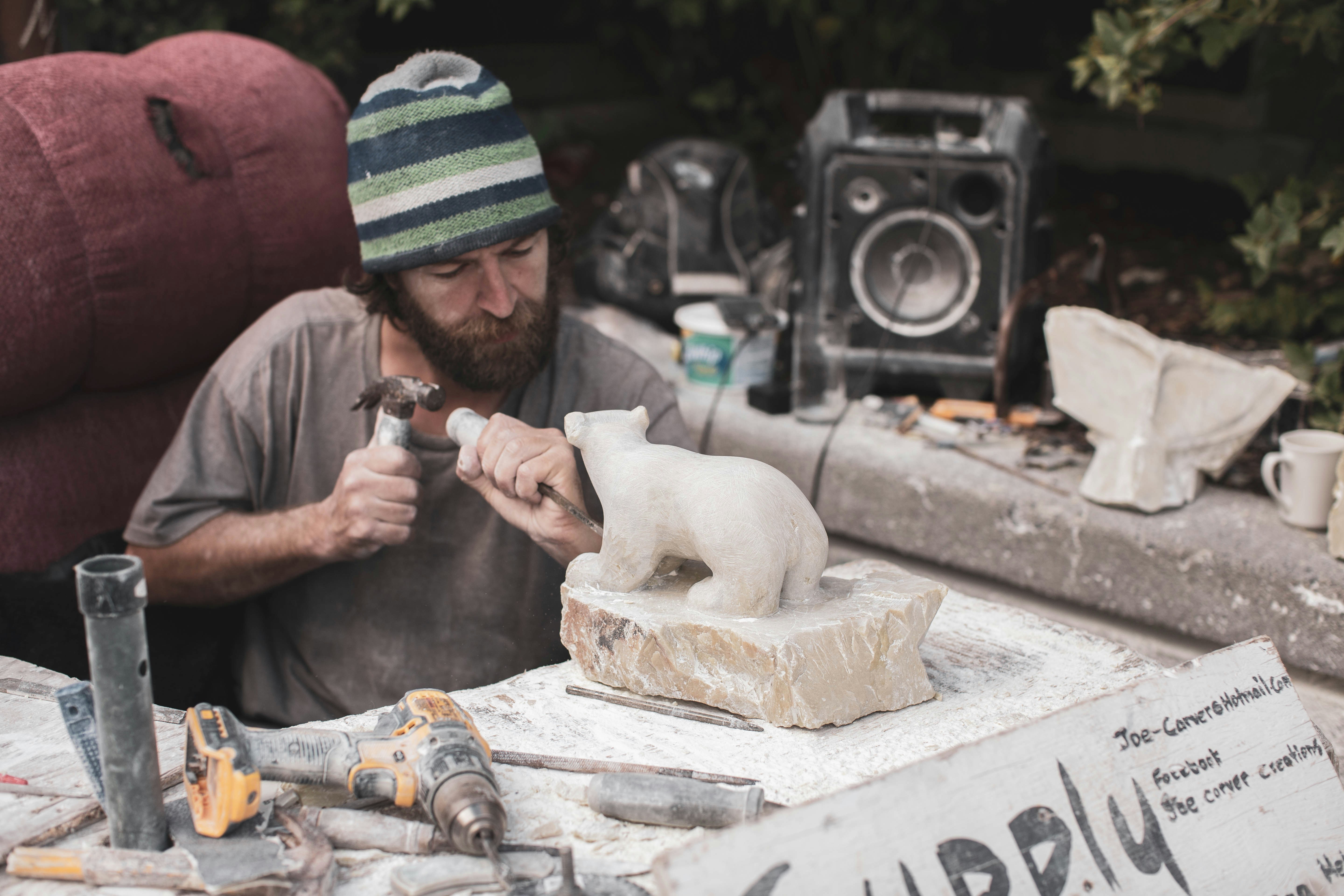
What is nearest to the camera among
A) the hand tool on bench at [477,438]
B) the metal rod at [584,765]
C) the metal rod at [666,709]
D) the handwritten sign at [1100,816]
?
the handwritten sign at [1100,816]

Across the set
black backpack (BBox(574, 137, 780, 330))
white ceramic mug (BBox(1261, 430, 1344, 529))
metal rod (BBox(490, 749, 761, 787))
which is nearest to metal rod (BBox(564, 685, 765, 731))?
metal rod (BBox(490, 749, 761, 787))

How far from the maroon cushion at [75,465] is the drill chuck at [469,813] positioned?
127 cm

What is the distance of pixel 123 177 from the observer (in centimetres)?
216

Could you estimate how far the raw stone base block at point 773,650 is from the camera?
1.48 metres

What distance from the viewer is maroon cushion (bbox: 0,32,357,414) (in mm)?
2018

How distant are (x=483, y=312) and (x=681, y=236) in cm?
203

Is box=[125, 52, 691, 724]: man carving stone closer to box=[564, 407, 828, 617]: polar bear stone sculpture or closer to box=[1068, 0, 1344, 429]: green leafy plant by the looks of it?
box=[564, 407, 828, 617]: polar bear stone sculpture

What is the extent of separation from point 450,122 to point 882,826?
1.35 metres

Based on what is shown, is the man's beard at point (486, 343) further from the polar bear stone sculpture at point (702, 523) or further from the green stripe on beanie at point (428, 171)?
the polar bear stone sculpture at point (702, 523)

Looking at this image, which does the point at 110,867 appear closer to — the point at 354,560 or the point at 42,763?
the point at 42,763

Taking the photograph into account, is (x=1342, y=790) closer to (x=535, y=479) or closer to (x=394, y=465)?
(x=535, y=479)

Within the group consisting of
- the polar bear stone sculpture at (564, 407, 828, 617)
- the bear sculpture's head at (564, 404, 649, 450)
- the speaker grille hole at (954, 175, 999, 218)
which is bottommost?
the polar bear stone sculpture at (564, 407, 828, 617)

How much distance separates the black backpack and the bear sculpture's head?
7.62ft

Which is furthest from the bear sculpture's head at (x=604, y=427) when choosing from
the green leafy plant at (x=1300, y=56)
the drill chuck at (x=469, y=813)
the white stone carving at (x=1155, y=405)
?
the green leafy plant at (x=1300, y=56)
